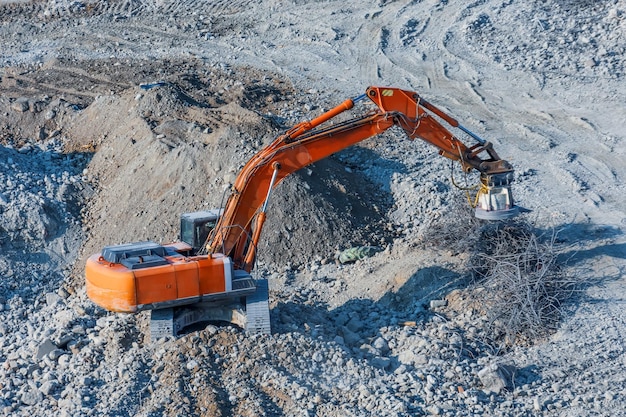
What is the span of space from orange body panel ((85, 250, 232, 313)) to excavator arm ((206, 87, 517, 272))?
474 millimetres

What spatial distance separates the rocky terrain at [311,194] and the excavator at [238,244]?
354 mm

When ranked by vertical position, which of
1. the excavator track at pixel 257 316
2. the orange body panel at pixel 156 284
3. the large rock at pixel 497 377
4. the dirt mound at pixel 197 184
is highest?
the dirt mound at pixel 197 184

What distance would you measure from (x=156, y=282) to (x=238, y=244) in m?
1.31

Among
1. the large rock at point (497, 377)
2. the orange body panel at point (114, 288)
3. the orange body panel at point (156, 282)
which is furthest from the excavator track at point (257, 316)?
the large rock at point (497, 377)

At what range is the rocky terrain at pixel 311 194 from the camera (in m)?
11.3

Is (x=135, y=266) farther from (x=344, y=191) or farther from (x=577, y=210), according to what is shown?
(x=577, y=210)

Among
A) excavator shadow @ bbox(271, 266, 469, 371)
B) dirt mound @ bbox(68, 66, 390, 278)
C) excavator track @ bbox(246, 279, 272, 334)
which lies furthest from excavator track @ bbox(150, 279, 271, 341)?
dirt mound @ bbox(68, 66, 390, 278)

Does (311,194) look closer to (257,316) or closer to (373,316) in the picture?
(373,316)

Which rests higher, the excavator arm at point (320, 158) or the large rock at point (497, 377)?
the excavator arm at point (320, 158)

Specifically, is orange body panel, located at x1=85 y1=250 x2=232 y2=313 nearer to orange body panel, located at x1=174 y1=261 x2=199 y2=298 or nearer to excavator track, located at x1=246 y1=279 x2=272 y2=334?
orange body panel, located at x1=174 y1=261 x2=199 y2=298

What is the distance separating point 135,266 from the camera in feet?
37.6

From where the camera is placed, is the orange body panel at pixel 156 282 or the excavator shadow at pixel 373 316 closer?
the orange body panel at pixel 156 282

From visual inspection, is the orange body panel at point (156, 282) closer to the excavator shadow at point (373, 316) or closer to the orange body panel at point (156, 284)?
the orange body panel at point (156, 284)

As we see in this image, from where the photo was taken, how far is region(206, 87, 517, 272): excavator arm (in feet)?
39.8
